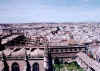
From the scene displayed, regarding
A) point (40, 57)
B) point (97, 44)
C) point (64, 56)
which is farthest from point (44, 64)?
point (97, 44)

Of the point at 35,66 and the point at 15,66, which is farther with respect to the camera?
the point at 35,66

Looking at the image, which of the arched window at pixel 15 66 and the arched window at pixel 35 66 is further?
the arched window at pixel 35 66

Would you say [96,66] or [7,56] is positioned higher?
[7,56]

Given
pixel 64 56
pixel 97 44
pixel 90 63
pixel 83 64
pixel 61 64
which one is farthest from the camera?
pixel 97 44

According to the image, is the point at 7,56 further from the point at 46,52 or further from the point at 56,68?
the point at 56,68

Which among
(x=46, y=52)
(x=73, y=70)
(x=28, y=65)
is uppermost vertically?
(x=46, y=52)

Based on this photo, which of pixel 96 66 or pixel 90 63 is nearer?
pixel 96 66

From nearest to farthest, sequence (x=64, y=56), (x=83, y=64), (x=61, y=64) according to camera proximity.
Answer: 1. (x=83, y=64)
2. (x=61, y=64)
3. (x=64, y=56)

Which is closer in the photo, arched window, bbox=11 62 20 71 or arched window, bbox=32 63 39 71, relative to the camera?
arched window, bbox=11 62 20 71

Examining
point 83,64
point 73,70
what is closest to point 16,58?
point 73,70
